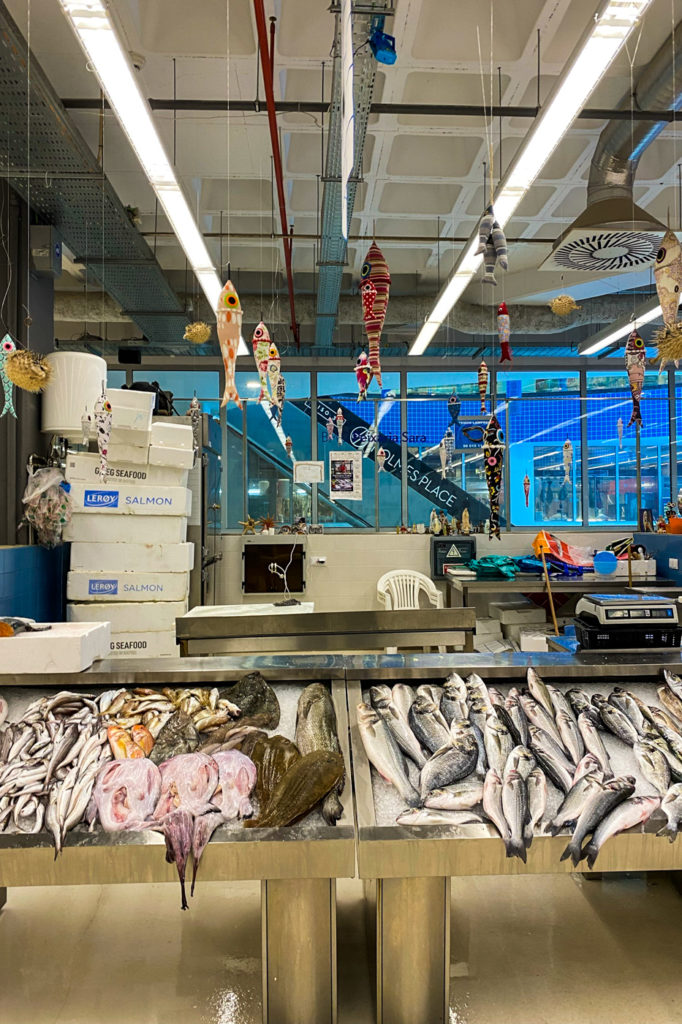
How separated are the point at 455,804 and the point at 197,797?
0.75m

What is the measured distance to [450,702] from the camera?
2230 mm

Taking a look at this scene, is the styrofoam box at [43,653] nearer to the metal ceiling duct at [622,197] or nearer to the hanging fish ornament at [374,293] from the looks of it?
the hanging fish ornament at [374,293]

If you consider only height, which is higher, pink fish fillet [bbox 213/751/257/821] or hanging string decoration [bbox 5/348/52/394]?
hanging string decoration [bbox 5/348/52/394]

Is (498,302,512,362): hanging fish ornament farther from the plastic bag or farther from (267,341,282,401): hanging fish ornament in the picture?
the plastic bag

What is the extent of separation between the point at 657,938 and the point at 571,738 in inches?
40.0

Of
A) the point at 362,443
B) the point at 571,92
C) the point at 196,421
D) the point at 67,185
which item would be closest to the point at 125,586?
the point at 196,421

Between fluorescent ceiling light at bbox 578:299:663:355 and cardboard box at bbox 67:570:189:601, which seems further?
fluorescent ceiling light at bbox 578:299:663:355

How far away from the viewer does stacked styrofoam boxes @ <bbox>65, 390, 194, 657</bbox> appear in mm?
5230

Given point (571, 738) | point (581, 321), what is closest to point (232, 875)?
point (571, 738)

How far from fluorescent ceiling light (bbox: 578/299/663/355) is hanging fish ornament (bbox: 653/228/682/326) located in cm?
297

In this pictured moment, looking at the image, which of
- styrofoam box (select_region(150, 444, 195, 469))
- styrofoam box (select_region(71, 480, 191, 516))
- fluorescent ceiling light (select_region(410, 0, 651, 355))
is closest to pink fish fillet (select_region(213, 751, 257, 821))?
fluorescent ceiling light (select_region(410, 0, 651, 355))

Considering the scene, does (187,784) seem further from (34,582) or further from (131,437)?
(131,437)

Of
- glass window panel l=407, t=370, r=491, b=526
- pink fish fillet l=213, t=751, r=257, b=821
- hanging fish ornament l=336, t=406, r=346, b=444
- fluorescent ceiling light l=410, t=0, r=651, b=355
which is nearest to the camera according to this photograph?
pink fish fillet l=213, t=751, r=257, b=821

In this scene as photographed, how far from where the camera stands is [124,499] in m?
5.31
